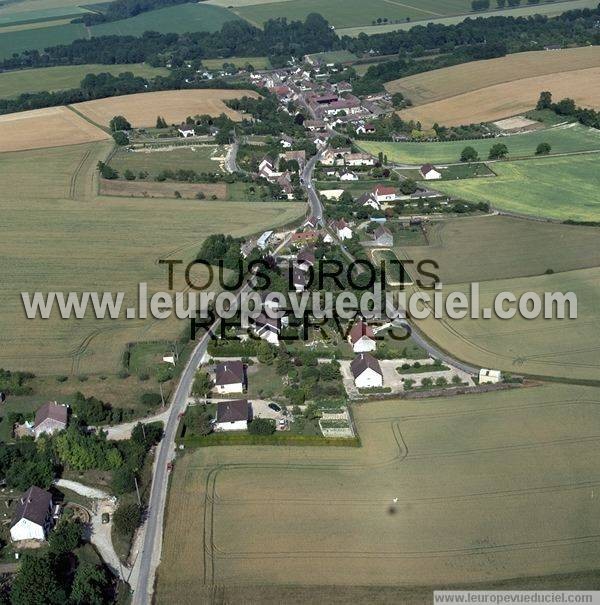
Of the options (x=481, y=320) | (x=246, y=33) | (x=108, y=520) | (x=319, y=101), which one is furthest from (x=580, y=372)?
(x=246, y=33)

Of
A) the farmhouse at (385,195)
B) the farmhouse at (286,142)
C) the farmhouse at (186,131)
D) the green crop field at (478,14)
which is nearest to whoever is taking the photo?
the farmhouse at (385,195)

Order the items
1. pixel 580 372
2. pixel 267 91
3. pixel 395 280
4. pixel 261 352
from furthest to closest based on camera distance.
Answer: pixel 267 91 → pixel 395 280 → pixel 261 352 → pixel 580 372

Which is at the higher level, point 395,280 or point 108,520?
point 395,280

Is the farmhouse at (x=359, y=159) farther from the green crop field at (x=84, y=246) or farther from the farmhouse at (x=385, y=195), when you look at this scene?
the green crop field at (x=84, y=246)

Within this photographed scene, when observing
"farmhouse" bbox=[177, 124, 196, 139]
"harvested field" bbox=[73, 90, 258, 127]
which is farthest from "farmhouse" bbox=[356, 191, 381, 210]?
"harvested field" bbox=[73, 90, 258, 127]

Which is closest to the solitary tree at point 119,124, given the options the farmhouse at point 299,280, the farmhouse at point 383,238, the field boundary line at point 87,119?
the field boundary line at point 87,119

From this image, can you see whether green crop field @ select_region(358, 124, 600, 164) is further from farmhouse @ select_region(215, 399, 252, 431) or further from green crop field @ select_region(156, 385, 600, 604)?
farmhouse @ select_region(215, 399, 252, 431)

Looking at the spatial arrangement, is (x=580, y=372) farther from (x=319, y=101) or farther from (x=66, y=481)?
(x=319, y=101)

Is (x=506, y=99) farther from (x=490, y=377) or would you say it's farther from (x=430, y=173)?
(x=490, y=377)
